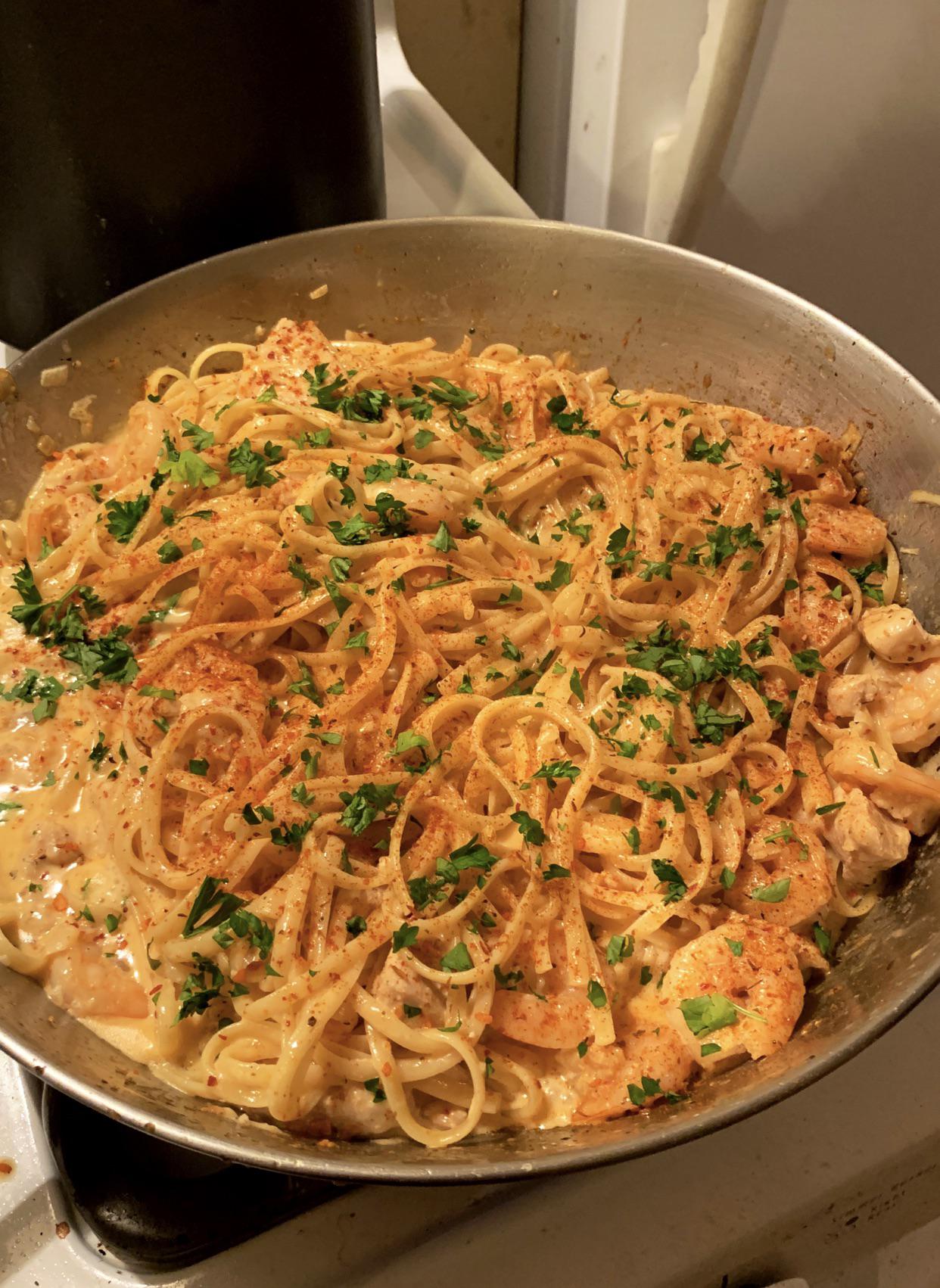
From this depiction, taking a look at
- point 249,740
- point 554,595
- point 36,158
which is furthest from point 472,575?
point 36,158

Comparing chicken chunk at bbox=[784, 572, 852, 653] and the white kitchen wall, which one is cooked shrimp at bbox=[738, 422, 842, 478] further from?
the white kitchen wall

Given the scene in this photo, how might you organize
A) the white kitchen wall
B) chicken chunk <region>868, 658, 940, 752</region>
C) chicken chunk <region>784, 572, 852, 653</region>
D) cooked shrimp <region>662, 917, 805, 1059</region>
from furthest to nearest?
the white kitchen wall
chicken chunk <region>784, 572, 852, 653</region>
chicken chunk <region>868, 658, 940, 752</region>
cooked shrimp <region>662, 917, 805, 1059</region>

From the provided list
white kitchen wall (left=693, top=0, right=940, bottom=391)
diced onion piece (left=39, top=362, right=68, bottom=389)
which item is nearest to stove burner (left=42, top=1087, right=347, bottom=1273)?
diced onion piece (left=39, top=362, right=68, bottom=389)

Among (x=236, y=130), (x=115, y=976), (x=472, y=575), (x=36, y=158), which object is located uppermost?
(x=236, y=130)

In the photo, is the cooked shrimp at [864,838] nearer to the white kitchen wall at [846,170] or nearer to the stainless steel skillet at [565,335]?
the stainless steel skillet at [565,335]

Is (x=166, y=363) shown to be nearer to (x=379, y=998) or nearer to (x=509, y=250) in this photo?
(x=509, y=250)

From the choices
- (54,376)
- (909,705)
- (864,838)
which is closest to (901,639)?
(909,705)
